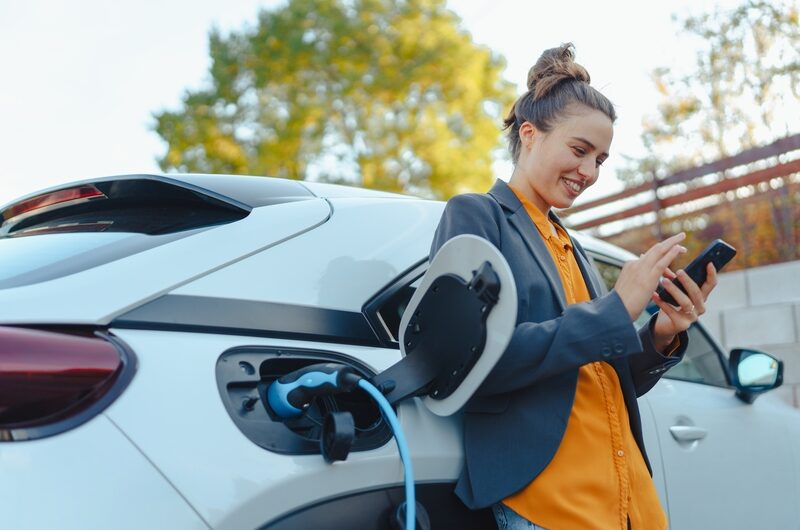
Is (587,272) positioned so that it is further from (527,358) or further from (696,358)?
(696,358)

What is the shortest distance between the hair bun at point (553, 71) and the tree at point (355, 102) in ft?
58.4

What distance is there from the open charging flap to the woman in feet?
0.40

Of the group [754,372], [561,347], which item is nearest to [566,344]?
[561,347]

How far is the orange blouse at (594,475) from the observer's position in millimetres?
1730

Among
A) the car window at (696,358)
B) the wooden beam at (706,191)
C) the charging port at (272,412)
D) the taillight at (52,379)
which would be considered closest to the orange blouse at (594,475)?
the charging port at (272,412)

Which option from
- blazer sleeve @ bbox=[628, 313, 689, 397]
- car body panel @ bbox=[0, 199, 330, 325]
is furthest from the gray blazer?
car body panel @ bbox=[0, 199, 330, 325]

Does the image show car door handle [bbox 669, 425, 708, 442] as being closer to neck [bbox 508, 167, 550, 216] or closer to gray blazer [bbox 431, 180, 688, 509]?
gray blazer [bbox 431, 180, 688, 509]

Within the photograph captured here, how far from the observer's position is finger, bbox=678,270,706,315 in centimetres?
189

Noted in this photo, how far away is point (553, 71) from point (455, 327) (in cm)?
84

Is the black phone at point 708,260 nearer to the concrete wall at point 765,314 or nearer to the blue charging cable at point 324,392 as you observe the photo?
the blue charging cable at point 324,392

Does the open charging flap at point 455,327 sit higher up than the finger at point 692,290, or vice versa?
the finger at point 692,290

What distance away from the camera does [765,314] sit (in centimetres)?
665

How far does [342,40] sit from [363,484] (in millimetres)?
20398

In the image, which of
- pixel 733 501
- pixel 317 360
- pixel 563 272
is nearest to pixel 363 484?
pixel 317 360
